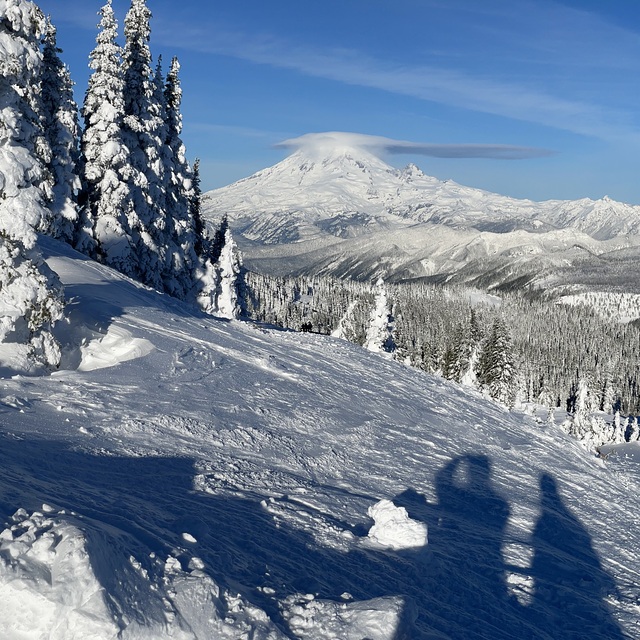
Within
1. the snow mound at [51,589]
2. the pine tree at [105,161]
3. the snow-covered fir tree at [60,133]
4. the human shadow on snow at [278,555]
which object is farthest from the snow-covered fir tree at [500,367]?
the snow mound at [51,589]

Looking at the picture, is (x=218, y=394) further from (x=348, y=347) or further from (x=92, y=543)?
(x=348, y=347)

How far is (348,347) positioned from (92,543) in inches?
804

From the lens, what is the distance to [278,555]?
21.1 feet

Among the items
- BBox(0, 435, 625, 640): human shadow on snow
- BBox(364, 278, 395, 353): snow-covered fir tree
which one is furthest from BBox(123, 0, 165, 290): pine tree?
BBox(0, 435, 625, 640): human shadow on snow

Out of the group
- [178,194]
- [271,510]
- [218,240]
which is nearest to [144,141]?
[178,194]

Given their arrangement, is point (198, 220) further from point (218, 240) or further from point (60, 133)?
point (60, 133)

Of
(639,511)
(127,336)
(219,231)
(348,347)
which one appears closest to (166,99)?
(219,231)

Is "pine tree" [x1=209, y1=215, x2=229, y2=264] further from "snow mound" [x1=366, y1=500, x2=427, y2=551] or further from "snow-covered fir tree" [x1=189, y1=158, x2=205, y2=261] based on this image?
"snow mound" [x1=366, y1=500, x2=427, y2=551]

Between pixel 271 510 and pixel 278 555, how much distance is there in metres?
1.35

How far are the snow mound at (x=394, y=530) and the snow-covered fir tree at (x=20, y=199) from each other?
327 inches

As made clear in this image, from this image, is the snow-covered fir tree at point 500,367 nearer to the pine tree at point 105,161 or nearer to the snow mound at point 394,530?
the pine tree at point 105,161

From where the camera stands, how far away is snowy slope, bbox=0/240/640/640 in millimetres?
4602

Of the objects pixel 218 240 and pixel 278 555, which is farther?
pixel 218 240

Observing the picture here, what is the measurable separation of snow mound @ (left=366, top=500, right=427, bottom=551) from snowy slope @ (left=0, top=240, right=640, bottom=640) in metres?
0.02
